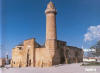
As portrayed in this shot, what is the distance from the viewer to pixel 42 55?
17422 millimetres

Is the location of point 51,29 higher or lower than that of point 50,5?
lower

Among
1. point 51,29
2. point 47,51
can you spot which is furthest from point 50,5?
point 47,51

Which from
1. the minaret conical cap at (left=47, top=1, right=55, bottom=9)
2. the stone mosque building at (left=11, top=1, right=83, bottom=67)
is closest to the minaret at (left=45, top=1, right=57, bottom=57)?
the stone mosque building at (left=11, top=1, right=83, bottom=67)

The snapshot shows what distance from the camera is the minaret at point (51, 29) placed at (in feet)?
57.2

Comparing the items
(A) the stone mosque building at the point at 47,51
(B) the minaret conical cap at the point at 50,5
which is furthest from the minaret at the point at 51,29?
(B) the minaret conical cap at the point at 50,5

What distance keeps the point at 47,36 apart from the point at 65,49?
11.7 ft

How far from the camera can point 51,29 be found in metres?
17.9

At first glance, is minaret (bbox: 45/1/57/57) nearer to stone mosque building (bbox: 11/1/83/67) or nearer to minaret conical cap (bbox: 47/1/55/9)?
stone mosque building (bbox: 11/1/83/67)

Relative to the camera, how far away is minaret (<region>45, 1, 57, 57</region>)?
1742 cm

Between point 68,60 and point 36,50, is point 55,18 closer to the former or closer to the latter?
point 36,50

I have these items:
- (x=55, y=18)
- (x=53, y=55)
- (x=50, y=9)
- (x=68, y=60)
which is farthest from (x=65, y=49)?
(x=50, y=9)

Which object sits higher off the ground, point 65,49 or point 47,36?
point 47,36

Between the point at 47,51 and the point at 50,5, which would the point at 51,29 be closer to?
the point at 47,51

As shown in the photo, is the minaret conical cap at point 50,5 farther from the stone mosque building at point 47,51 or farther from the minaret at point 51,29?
the minaret at point 51,29
